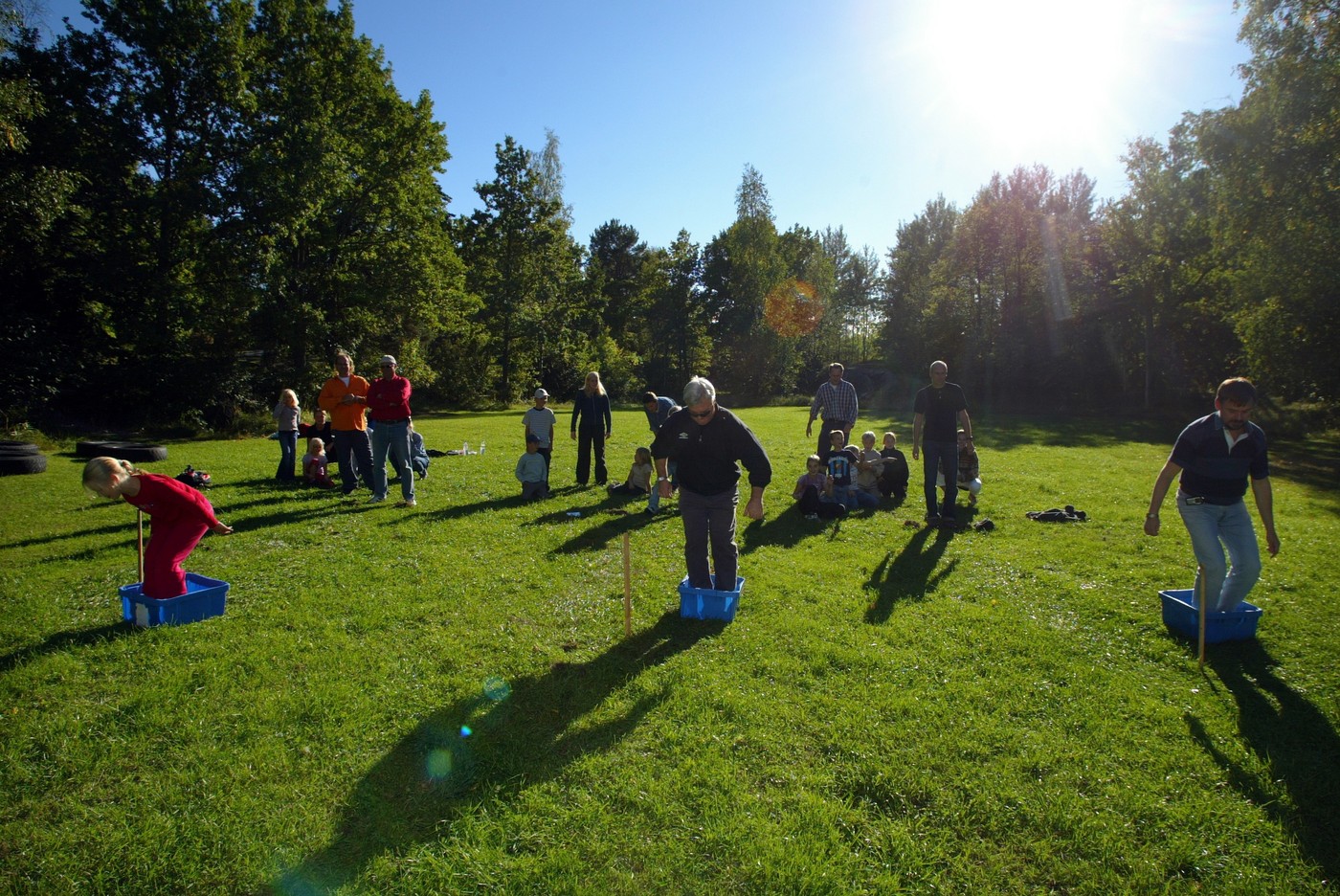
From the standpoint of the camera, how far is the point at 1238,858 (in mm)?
3314

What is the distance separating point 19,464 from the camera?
14.2 metres

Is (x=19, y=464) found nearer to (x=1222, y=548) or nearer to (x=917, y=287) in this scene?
(x=1222, y=548)

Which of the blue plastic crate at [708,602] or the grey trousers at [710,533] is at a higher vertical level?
the grey trousers at [710,533]

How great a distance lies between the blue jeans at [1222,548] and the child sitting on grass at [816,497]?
17.1ft

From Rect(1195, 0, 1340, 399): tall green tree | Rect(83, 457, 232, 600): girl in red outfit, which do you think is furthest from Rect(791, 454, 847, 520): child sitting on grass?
Rect(1195, 0, 1340, 399): tall green tree

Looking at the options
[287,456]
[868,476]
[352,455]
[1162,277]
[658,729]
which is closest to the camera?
[658,729]

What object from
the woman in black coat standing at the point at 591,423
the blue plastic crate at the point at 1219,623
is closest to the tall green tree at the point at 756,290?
the woman in black coat standing at the point at 591,423

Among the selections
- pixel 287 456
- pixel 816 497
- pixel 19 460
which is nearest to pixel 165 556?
pixel 287 456

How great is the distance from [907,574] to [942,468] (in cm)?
258

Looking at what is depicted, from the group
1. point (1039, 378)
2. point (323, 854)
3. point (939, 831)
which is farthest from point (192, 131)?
point (1039, 378)

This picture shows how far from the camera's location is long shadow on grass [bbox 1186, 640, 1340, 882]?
3.50m

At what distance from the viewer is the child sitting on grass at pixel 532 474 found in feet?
38.3

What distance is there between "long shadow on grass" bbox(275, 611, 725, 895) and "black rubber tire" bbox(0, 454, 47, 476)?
15439 mm

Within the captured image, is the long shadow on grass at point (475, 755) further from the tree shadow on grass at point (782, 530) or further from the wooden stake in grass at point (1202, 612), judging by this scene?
the wooden stake in grass at point (1202, 612)
